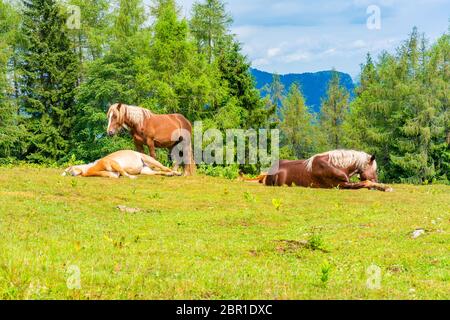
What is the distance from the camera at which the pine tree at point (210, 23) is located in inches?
2154

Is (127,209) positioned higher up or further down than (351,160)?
further down

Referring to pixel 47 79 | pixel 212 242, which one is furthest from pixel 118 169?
pixel 47 79

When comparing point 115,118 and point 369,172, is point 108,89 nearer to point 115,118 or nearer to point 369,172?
point 115,118

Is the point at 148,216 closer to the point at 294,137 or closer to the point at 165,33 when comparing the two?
the point at 165,33

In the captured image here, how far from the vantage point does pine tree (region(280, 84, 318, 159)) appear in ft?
292

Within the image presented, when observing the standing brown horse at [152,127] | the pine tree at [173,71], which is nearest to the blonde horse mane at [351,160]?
the standing brown horse at [152,127]

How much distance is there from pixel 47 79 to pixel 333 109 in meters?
48.2

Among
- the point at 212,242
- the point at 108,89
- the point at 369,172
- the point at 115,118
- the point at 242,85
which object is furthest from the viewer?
the point at 242,85

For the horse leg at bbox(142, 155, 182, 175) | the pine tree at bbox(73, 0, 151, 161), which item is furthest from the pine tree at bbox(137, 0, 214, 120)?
the horse leg at bbox(142, 155, 182, 175)

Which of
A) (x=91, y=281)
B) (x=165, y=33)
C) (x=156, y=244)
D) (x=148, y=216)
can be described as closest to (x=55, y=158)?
(x=165, y=33)

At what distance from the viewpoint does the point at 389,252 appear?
34.3ft

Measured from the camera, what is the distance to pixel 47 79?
2165 inches

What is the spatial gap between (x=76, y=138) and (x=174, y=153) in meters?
32.1

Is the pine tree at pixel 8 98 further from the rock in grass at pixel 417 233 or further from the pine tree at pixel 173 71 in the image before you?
the rock in grass at pixel 417 233
